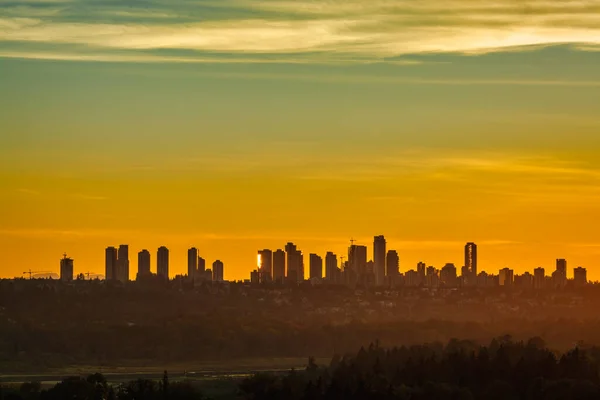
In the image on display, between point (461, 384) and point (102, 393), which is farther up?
point (461, 384)

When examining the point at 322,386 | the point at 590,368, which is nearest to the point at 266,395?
the point at 322,386

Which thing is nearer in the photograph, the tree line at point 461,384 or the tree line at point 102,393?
the tree line at point 461,384

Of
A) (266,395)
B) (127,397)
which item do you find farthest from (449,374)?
(127,397)

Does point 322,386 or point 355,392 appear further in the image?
point 322,386

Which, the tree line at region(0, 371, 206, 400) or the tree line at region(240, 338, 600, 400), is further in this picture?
the tree line at region(0, 371, 206, 400)

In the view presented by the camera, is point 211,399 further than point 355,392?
Yes

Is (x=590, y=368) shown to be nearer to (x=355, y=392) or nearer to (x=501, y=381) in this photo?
(x=501, y=381)

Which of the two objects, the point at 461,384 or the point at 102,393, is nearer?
the point at 102,393

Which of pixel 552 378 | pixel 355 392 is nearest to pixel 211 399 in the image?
pixel 355 392
